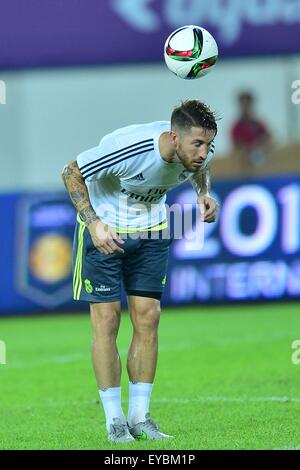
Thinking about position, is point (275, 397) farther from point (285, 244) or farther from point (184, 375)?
point (285, 244)

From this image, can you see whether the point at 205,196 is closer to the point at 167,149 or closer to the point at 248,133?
the point at 167,149

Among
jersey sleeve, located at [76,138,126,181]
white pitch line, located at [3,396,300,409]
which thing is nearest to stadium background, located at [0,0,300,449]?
white pitch line, located at [3,396,300,409]

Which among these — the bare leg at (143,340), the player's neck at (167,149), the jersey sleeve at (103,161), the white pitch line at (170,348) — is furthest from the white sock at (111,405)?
the white pitch line at (170,348)

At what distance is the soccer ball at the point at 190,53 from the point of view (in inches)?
326

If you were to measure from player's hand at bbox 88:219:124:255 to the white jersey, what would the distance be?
12.9 inches

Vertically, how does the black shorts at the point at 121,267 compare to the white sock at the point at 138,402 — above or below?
above

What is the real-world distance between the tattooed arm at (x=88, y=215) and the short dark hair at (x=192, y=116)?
0.73 m

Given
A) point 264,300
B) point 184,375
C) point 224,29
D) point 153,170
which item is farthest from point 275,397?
point 224,29

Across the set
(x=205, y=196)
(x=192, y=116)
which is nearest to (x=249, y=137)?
(x=205, y=196)

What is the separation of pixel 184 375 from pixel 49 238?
5.46 metres

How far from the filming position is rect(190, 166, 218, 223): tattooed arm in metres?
8.20

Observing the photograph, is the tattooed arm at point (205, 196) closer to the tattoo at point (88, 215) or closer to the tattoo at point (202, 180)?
the tattoo at point (202, 180)

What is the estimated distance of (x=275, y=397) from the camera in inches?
383

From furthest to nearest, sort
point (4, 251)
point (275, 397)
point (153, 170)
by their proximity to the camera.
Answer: point (4, 251), point (275, 397), point (153, 170)
